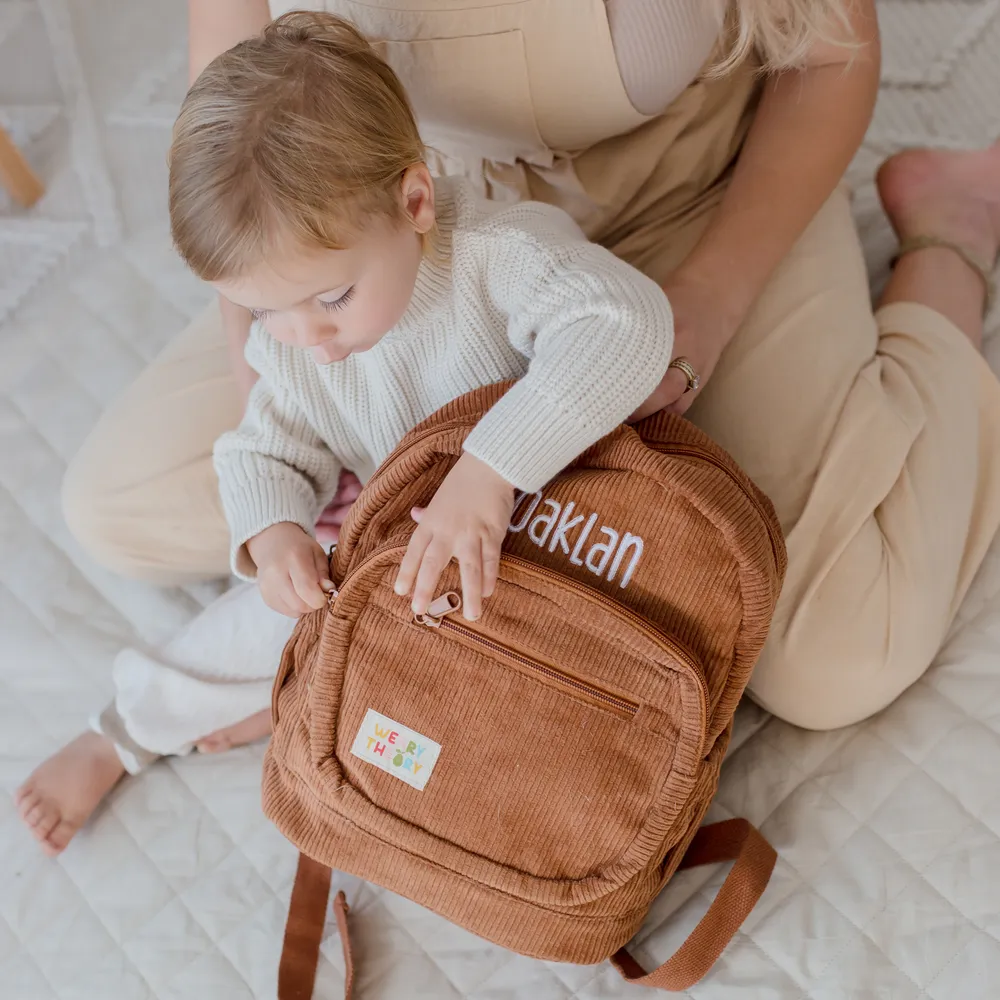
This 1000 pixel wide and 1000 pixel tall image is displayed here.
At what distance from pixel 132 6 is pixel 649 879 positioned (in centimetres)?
138

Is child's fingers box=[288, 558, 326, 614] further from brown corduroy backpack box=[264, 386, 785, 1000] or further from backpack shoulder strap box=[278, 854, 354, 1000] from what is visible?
backpack shoulder strap box=[278, 854, 354, 1000]

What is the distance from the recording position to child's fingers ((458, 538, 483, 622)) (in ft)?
2.20

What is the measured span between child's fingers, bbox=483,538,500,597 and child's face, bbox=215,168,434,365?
0.16 metres

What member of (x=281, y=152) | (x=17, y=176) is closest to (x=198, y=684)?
(x=281, y=152)

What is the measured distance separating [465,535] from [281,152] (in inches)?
10.1

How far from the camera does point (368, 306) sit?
0.68 meters

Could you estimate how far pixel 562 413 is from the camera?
664 mm

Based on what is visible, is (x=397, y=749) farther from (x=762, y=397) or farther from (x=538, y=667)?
(x=762, y=397)

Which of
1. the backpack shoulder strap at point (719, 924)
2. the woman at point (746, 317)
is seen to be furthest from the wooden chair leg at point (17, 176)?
the backpack shoulder strap at point (719, 924)

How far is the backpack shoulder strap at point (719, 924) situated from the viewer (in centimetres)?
76

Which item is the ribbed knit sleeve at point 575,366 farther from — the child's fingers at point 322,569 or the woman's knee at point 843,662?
the woman's knee at point 843,662

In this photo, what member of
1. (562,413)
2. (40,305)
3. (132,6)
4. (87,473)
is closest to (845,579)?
(562,413)

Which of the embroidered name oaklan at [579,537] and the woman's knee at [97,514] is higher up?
the embroidered name oaklan at [579,537]

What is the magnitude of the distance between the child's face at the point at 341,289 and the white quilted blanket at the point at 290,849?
17.8 inches
